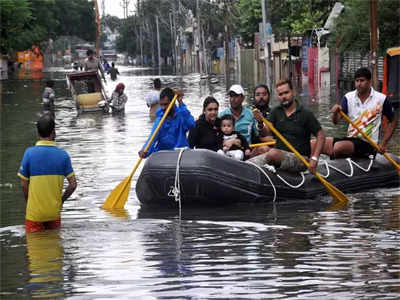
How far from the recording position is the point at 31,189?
9570 millimetres

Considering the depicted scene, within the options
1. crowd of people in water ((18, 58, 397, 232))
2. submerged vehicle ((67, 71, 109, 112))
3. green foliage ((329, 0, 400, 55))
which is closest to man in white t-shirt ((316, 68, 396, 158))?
crowd of people in water ((18, 58, 397, 232))

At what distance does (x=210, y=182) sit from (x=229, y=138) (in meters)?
0.76

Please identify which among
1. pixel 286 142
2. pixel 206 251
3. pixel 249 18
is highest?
pixel 249 18

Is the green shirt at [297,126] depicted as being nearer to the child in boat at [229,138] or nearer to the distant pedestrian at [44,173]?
the child in boat at [229,138]

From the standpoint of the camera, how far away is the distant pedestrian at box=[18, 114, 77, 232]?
9492mm

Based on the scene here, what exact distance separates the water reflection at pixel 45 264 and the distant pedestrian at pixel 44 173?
0.99ft

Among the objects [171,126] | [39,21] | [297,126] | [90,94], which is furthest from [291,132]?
[39,21]

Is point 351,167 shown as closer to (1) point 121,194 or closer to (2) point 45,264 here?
(1) point 121,194

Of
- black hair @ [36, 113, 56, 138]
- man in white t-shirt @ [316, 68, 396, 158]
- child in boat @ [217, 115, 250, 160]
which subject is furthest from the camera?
man in white t-shirt @ [316, 68, 396, 158]

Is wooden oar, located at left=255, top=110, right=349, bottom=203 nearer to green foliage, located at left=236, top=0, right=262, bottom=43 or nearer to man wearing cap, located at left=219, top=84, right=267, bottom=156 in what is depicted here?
man wearing cap, located at left=219, top=84, right=267, bottom=156

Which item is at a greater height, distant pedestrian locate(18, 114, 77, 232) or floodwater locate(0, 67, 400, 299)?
distant pedestrian locate(18, 114, 77, 232)

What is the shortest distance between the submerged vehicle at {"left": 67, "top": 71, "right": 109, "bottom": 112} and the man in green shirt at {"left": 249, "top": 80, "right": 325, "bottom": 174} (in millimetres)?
21436

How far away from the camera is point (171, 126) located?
44.1 feet

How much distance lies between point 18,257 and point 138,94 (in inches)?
1546
